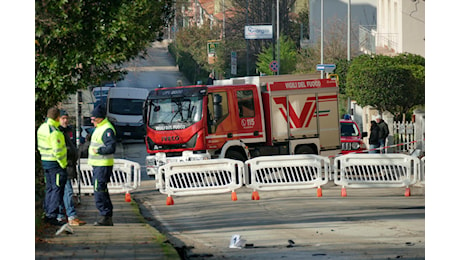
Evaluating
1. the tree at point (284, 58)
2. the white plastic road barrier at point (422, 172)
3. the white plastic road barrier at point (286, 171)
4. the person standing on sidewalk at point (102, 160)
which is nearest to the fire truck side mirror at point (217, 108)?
the white plastic road barrier at point (286, 171)

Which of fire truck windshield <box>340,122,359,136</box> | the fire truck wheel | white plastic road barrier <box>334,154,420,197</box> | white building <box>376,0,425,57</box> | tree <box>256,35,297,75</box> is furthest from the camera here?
tree <box>256,35,297,75</box>

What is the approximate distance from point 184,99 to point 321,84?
4.38m

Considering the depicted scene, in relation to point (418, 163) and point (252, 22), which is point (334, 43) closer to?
point (252, 22)

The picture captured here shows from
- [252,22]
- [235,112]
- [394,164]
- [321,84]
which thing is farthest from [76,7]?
[252,22]

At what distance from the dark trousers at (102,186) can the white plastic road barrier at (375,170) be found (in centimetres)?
748

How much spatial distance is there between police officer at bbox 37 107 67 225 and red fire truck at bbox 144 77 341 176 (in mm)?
10449

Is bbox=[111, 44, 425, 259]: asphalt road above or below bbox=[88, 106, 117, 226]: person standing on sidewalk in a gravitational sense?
below

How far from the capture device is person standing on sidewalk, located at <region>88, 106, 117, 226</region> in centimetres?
1411

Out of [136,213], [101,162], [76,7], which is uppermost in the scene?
[76,7]

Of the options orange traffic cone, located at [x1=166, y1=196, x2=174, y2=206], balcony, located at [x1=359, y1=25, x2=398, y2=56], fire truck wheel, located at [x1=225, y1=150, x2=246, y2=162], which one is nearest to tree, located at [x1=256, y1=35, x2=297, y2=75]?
balcony, located at [x1=359, y1=25, x2=398, y2=56]

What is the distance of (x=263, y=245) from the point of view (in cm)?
1298

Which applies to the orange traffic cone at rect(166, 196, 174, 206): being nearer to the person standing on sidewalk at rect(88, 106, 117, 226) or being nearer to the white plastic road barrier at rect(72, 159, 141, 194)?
the white plastic road barrier at rect(72, 159, 141, 194)

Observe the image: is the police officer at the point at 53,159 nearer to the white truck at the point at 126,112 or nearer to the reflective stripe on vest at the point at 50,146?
the reflective stripe on vest at the point at 50,146
